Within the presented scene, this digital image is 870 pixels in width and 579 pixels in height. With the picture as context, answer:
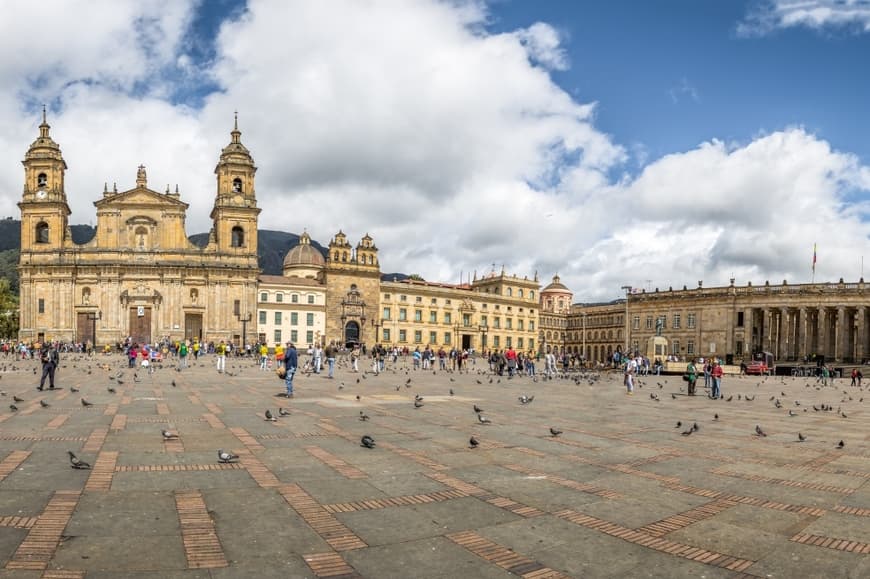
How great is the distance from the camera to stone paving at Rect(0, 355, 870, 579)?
5.64m

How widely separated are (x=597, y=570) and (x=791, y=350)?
8467 centimetres

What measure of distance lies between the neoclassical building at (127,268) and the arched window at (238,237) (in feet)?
0.82

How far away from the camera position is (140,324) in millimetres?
67062

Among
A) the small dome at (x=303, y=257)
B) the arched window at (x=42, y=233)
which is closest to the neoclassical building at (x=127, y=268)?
the arched window at (x=42, y=233)

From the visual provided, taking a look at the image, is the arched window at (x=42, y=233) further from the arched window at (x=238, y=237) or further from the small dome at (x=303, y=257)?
the small dome at (x=303, y=257)

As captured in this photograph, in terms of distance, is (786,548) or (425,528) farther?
(425,528)

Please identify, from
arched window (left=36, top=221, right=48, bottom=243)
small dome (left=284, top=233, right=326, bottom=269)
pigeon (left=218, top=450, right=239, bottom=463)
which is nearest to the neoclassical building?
arched window (left=36, top=221, right=48, bottom=243)

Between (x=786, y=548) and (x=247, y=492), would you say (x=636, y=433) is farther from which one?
(x=247, y=492)

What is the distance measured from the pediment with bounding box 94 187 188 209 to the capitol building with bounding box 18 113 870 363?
0.35ft

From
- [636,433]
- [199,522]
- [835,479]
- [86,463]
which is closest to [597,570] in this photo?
[199,522]

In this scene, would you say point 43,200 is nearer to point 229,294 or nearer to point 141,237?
point 141,237

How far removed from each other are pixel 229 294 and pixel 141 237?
11.2 metres

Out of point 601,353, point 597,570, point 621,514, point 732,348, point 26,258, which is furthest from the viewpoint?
point 601,353

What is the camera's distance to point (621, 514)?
719 centimetres
